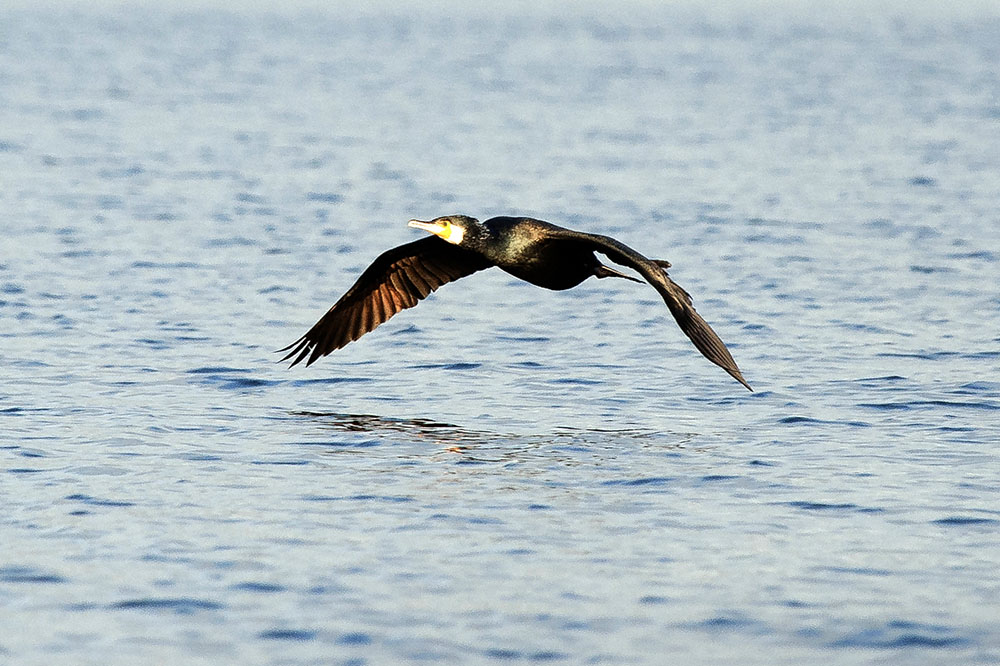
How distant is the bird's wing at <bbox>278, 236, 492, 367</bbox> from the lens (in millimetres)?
10594

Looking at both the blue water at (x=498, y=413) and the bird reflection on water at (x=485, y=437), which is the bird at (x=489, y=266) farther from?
the bird reflection on water at (x=485, y=437)

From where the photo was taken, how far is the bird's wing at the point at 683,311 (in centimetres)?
791

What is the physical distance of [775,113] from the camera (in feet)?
103

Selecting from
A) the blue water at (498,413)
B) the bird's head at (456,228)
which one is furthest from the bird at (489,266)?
the blue water at (498,413)

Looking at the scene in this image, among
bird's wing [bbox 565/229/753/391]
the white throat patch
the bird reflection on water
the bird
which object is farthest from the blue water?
the white throat patch

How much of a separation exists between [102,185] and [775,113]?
15.0m

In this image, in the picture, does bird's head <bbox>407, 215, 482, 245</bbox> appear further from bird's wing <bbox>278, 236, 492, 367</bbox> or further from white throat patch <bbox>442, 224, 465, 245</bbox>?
bird's wing <bbox>278, 236, 492, 367</bbox>

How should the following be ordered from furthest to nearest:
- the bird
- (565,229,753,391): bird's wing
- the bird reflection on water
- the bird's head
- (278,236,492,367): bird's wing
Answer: (278,236,492,367): bird's wing
the bird's head
the bird reflection on water
the bird
(565,229,753,391): bird's wing

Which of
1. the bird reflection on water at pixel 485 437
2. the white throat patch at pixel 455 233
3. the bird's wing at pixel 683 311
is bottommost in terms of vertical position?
the bird reflection on water at pixel 485 437

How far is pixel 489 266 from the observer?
32.6 feet

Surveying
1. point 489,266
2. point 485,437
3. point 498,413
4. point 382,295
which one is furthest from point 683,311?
point 382,295

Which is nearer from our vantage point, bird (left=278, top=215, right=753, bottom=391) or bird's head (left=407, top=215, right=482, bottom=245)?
bird (left=278, top=215, right=753, bottom=391)

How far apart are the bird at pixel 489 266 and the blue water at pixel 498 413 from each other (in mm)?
476

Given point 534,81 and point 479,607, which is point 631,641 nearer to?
point 479,607
